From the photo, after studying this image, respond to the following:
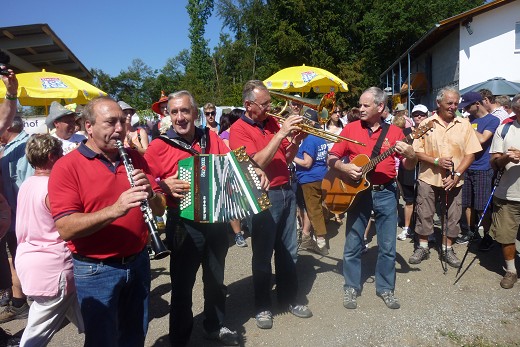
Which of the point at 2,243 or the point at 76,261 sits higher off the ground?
the point at 76,261

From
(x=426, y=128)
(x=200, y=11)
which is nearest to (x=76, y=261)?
(x=426, y=128)

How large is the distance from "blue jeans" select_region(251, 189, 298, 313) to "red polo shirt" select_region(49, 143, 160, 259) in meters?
1.49

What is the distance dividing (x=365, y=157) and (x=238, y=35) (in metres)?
45.9

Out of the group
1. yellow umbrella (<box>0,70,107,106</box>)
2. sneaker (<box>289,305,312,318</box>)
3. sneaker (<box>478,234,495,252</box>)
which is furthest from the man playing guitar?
yellow umbrella (<box>0,70,107,106</box>)

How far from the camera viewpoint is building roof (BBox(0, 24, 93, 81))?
14.9 metres

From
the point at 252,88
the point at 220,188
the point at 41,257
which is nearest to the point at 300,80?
the point at 252,88

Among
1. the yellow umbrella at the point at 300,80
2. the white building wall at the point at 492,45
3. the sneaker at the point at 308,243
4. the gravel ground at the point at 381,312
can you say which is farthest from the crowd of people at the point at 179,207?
the white building wall at the point at 492,45

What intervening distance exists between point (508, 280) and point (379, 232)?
1760 millimetres

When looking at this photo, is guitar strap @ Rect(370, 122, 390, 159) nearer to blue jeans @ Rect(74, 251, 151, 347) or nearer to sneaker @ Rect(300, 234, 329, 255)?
sneaker @ Rect(300, 234, 329, 255)

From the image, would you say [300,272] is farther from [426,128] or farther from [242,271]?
[426,128]

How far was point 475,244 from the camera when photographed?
6168 mm

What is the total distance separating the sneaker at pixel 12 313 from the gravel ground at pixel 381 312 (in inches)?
3.0

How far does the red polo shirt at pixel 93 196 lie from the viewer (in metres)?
2.37

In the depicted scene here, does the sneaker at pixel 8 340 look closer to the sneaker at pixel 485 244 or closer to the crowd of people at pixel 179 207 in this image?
the crowd of people at pixel 179 207
